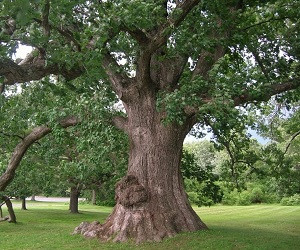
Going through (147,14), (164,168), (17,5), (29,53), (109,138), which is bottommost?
(164,168)

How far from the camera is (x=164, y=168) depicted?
12.8 m

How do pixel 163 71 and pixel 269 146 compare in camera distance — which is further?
pixel 269 146

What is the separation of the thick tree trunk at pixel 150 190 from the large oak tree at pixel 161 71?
3cm

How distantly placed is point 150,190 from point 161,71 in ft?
13.2

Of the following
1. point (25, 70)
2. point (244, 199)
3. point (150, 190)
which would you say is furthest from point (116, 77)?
point (244, 199)

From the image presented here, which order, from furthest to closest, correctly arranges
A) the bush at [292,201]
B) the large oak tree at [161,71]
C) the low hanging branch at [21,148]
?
the bush at [292,201]
the low hanging branch at [21,148]
the large oak tree at [161,71]

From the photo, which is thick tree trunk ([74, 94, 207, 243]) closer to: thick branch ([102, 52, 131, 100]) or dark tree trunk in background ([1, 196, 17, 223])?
thick branch ([102, 52, 131, 100])

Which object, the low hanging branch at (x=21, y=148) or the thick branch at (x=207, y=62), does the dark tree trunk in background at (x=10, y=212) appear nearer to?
the low hanging branch at (x=21, y=148)

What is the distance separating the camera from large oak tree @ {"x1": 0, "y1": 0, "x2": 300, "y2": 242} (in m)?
10.4

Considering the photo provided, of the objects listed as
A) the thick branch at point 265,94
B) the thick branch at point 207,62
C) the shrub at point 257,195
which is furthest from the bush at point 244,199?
the thick branch at point 207,62

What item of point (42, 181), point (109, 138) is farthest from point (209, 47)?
point (42, 181)

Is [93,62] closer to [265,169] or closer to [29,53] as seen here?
[29,53]

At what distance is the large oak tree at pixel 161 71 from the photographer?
10.4m

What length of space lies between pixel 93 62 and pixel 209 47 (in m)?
3.24
